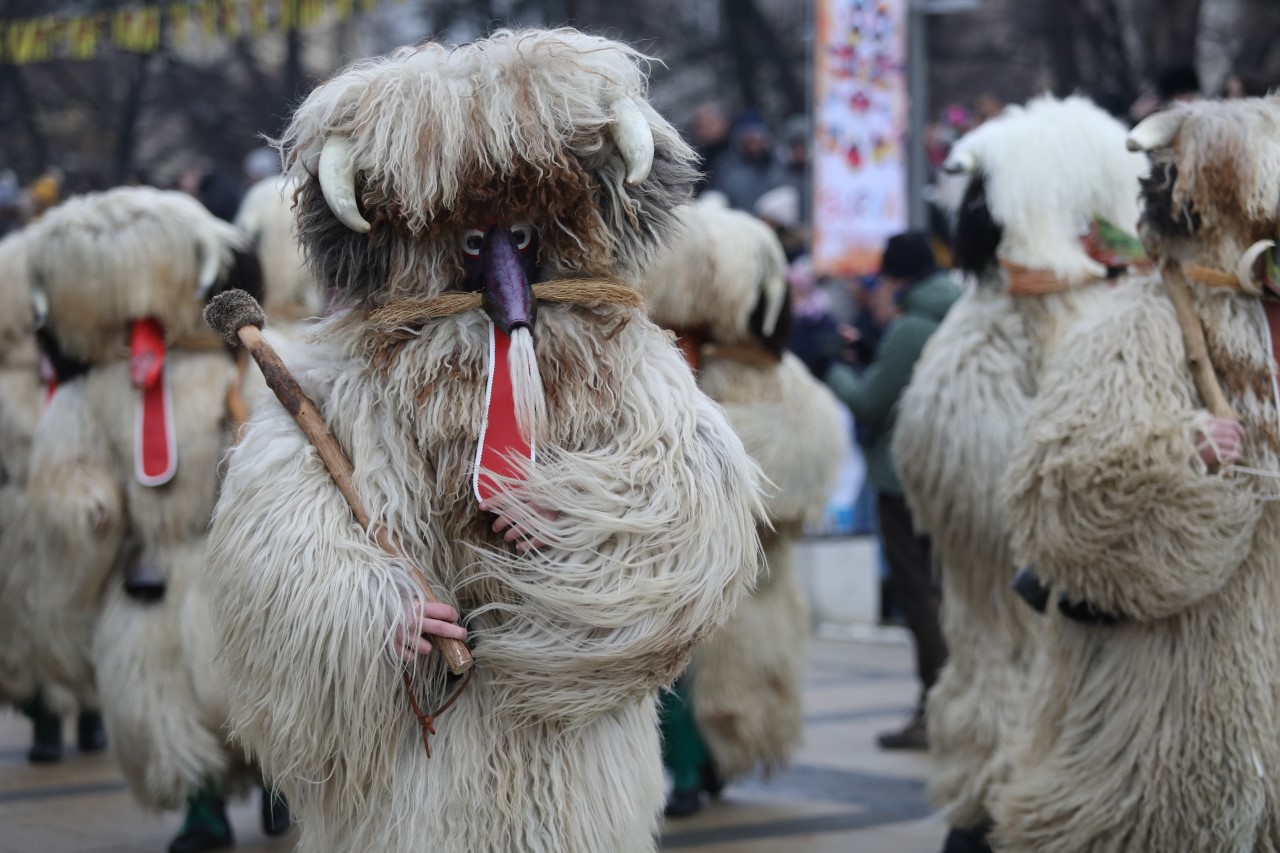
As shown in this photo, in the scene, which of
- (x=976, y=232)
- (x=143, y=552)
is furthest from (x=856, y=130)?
(x=143, y=552)

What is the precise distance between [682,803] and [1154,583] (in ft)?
9.21

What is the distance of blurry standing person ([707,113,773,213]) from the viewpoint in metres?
12.7

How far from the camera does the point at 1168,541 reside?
4035 mm

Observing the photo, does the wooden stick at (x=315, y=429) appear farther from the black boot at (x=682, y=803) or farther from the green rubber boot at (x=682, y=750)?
the black boot at (x=682, y=803)

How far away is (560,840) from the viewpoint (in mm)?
3350

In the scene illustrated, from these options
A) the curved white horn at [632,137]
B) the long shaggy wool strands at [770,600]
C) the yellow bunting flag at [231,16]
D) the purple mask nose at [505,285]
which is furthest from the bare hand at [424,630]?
the yellow bunting flag at [231,16]

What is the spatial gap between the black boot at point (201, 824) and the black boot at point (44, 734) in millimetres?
1949

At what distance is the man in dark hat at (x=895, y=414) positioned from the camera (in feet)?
23.1

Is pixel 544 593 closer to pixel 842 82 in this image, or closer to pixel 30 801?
pixel 30 801

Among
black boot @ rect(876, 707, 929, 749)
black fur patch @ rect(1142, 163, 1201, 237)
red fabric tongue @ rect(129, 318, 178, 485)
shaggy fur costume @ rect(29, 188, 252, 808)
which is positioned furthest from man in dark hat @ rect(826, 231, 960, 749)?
red fabric tongue @ rect(129, 318, 178, 485)

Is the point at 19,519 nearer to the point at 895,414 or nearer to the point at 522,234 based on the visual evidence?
the point at 895,414

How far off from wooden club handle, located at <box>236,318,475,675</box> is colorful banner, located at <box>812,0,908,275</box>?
7927mm

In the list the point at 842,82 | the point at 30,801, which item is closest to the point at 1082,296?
the point at 30,801

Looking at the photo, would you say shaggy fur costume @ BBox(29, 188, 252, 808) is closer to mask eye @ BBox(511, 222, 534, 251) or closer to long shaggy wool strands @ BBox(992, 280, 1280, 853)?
mask eye @ BBox(511, 222, 534, 251)
